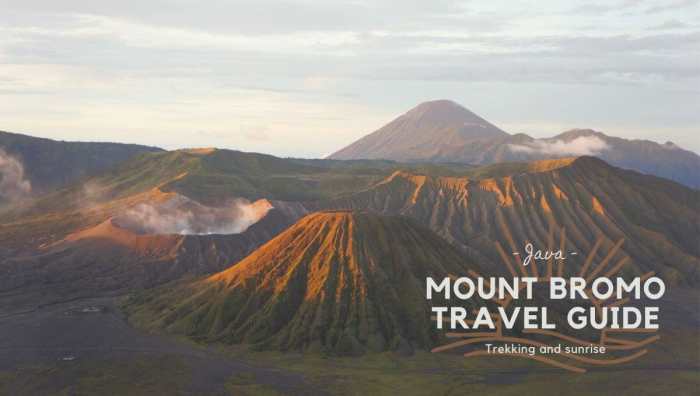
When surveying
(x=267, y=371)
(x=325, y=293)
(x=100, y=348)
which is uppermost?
(x=325, y=293)

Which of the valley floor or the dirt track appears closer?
the valley floor

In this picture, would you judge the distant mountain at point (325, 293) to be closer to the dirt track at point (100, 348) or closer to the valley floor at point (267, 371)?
the valley floor at point (267, 371)

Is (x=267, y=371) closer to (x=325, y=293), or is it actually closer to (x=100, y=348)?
(x=325, y=293)

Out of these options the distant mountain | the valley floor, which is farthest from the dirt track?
the distant mountain

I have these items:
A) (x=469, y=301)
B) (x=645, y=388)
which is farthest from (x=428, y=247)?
(x=645, y=388)

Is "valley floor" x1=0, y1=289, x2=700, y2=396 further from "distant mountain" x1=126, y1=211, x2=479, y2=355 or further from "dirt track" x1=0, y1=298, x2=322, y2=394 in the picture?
"distant mountain" x1=126, y1=211, x2=479, y2=355

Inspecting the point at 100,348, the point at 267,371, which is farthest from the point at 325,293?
the point at 100,348
